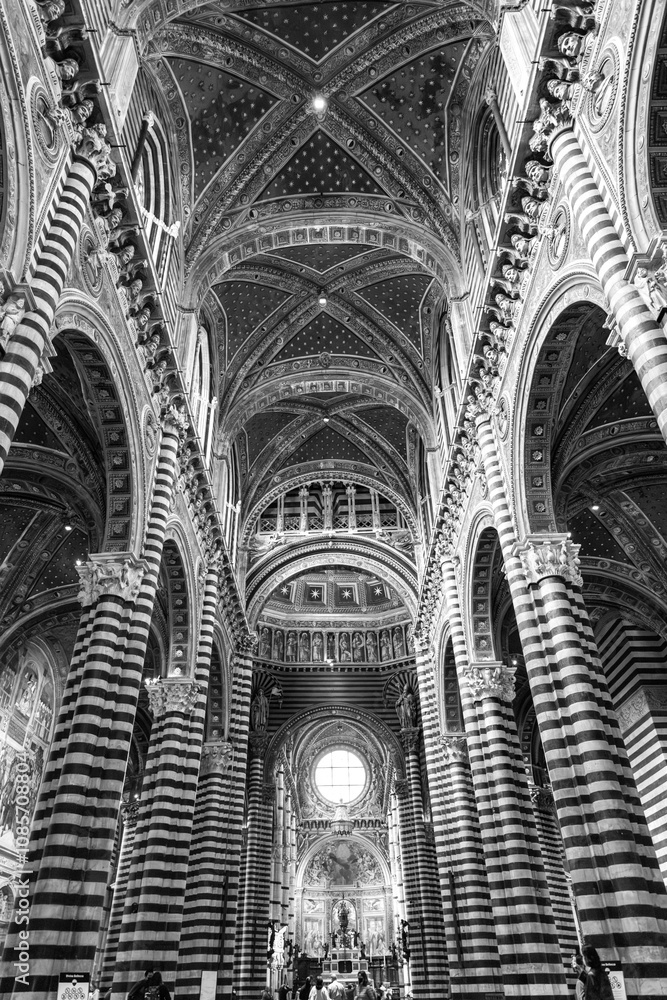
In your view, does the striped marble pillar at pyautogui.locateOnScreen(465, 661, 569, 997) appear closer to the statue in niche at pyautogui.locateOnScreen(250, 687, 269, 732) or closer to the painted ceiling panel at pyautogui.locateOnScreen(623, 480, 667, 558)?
the painted ceiling panel at pyautogui.locateOnScreen(623, 480, 667, 558)

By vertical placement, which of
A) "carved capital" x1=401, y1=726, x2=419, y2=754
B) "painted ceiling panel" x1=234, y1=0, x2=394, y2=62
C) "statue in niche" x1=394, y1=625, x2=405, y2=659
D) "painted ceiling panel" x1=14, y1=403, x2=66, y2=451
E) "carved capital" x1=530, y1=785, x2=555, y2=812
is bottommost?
"carved capital" x1=530, y1=785, x2=555, y2=812

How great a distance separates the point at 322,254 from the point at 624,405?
11172mm

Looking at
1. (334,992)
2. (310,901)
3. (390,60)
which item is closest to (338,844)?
(310,901)

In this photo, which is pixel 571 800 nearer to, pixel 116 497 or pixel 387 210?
pixel 116 497

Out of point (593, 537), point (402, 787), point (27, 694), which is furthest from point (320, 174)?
point (402, 787)

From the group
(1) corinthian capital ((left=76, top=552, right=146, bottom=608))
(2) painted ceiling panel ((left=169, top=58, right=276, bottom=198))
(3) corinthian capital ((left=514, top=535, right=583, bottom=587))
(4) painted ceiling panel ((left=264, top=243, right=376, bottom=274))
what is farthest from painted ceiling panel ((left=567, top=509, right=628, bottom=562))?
(2) painted ceiling panel ((left=169, top=58, right=276, bottom=198))

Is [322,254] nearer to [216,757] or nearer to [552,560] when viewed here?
[552,560]

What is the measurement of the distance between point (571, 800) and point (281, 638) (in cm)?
2693

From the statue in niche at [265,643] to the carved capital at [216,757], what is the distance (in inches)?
507

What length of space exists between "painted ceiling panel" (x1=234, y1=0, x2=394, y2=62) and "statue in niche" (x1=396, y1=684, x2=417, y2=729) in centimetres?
2673

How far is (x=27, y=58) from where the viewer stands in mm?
9125

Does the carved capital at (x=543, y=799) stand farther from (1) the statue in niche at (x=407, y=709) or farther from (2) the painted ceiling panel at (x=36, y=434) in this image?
(2) the painted ceiling panel at (x=36, y=434)

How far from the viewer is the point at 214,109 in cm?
1816

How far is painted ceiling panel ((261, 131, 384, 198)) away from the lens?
19.5m
